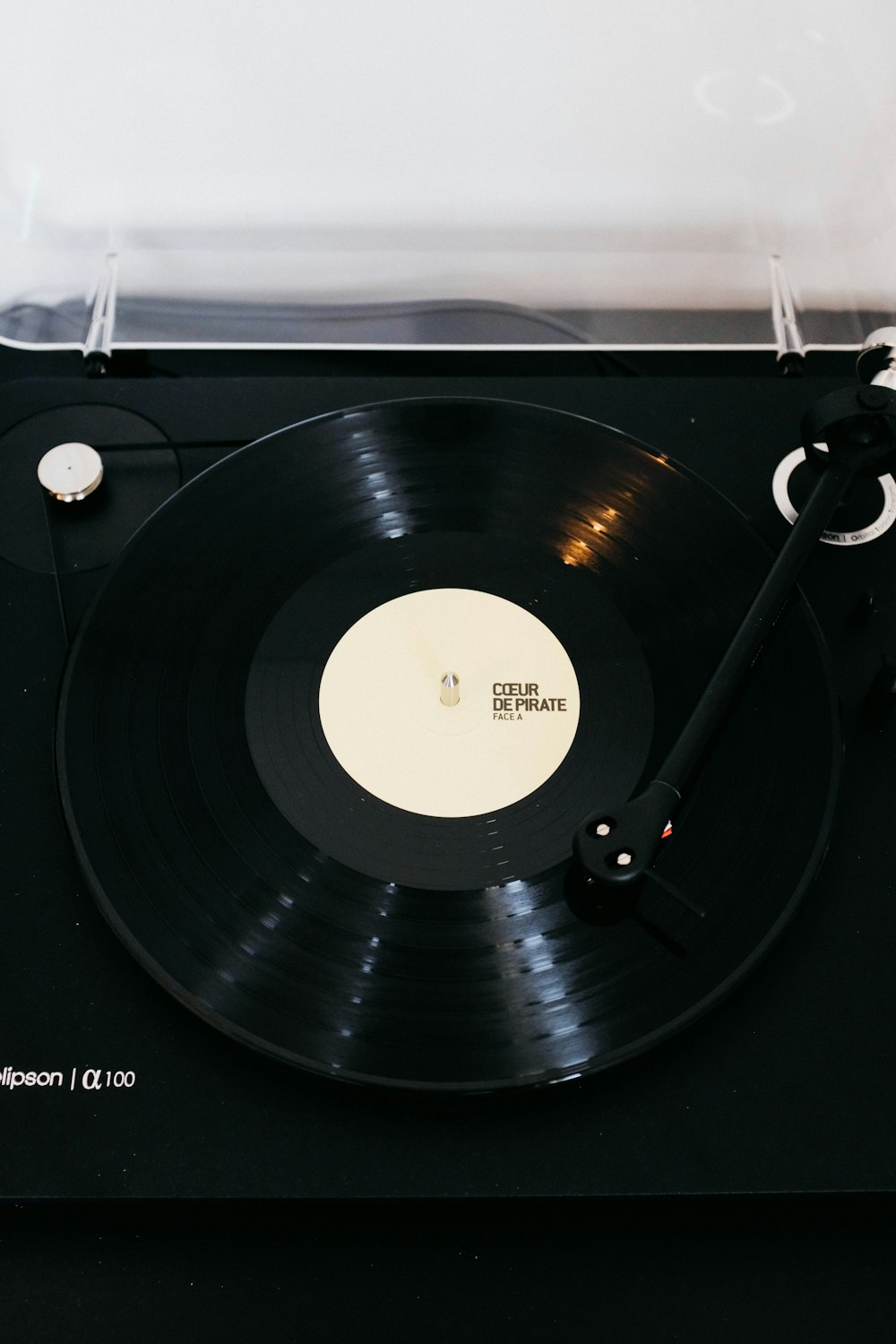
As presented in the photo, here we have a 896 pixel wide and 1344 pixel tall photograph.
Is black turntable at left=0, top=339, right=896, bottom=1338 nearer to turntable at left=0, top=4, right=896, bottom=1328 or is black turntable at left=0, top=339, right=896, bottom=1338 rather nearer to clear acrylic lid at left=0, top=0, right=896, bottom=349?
turntable at left=0, top=4, right=896, bottom=1328

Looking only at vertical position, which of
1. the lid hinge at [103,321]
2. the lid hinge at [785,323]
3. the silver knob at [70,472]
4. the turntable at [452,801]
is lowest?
the turntable at [452,801]

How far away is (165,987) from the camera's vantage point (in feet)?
2.63

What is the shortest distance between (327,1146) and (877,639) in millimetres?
586

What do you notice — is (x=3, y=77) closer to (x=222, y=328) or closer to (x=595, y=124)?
(x=222, y=328)

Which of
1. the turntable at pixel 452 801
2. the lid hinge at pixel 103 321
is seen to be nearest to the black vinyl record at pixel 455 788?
the turntable at pixel 452 801

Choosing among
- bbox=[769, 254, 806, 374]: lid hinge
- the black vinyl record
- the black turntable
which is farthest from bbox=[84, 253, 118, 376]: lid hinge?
bbox=[769, 254, 806, 374]: lid hinge

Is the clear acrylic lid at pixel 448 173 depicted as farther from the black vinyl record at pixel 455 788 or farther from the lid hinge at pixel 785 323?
the black vinyl record at pixel 455 788

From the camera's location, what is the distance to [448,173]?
1.27 metres

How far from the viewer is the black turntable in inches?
30.7

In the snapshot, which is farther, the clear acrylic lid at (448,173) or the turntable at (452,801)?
the clear acrylic lid at (448,173)

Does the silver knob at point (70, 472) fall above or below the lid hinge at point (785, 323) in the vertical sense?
below

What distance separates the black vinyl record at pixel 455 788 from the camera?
0.80 metres

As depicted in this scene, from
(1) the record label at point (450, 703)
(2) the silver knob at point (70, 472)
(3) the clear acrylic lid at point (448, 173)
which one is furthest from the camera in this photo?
(3) the clear acrylic lid at point (448, 173)

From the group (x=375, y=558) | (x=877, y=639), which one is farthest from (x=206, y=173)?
(x=877, y=639)
